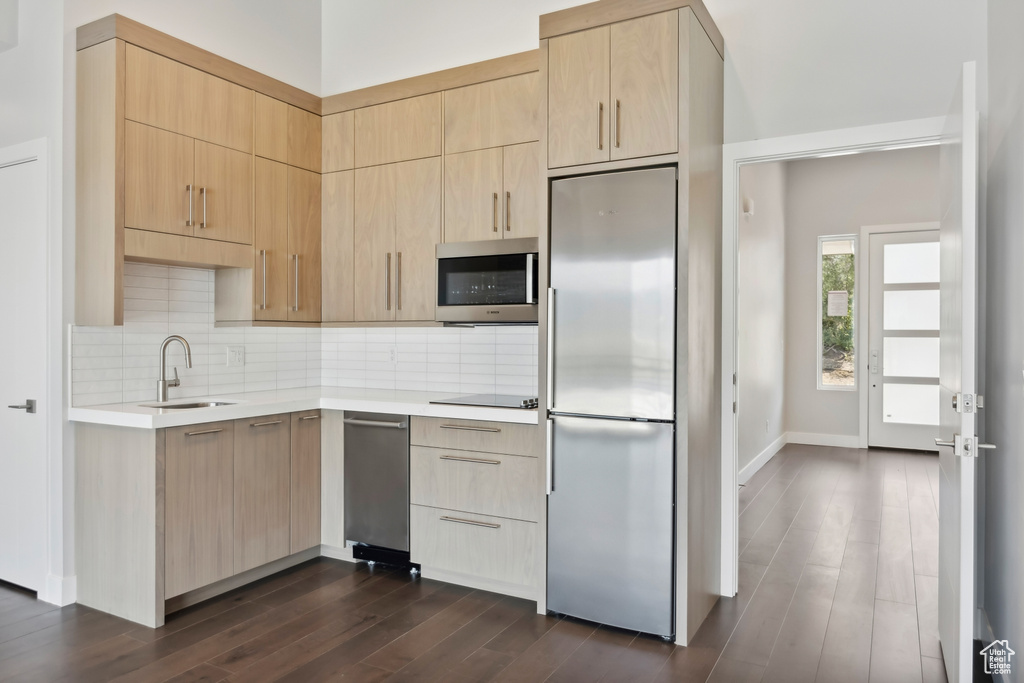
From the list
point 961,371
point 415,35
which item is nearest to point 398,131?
point 415,35

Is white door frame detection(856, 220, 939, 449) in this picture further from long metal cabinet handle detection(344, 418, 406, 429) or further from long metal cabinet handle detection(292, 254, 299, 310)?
long metal cabinet handle detection(292, 254, 299, 310)

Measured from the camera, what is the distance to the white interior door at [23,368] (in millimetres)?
3146

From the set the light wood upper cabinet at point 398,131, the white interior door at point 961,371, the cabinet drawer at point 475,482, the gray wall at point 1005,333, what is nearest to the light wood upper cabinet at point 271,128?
the light wood upper cabinet at point 398,131

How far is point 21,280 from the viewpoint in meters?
3.23

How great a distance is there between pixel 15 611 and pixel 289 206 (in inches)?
92.4

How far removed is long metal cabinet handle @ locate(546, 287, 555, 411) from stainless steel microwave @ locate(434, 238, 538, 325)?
0.36 m

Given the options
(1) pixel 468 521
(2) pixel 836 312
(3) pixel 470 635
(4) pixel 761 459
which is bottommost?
(3) pixel 470 635

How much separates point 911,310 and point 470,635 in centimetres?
633

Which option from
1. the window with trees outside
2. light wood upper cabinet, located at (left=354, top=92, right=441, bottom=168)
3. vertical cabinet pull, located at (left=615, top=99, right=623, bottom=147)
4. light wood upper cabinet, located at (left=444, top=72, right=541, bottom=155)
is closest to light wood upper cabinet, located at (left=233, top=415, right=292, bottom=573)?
light wood upper cabinet, located at (left=354, top=92, right=441, bottom=168)

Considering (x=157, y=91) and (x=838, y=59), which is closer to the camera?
(x=838, y=59)

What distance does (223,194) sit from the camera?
3473mm

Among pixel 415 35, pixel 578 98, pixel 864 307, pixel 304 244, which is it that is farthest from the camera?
pixel 864 307

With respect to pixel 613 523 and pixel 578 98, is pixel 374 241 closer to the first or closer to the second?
pixel 578 98

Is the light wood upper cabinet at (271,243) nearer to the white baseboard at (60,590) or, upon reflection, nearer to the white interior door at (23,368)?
the white interior door at (23,368)
